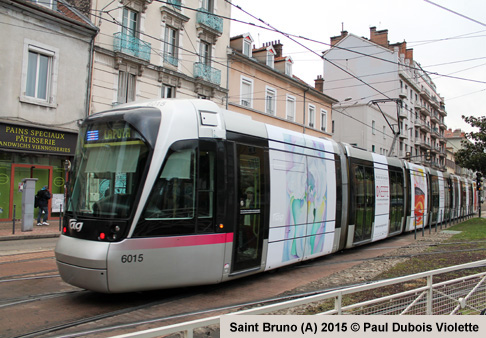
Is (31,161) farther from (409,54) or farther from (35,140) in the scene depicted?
(409,54)

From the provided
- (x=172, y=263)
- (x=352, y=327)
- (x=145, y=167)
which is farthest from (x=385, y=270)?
(x=352, y=327)

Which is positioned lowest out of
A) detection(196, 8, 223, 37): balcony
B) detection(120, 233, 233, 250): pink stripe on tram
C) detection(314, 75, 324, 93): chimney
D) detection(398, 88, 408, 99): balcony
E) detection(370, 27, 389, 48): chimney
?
detection(120, 233, 233, 250): pink stripe on tram

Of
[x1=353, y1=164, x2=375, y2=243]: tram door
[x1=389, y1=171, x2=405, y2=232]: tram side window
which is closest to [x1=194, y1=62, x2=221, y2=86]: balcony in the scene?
[x1=389, y1=171, x2=405, y2=232]: tram side window

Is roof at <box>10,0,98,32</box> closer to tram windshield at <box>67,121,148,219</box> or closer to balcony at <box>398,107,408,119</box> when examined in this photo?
tram windshield at <box>67,121,148,219</box>

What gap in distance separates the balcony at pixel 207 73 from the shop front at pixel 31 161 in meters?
7.79

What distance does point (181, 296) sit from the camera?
6.13 m

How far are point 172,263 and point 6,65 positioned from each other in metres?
13.7

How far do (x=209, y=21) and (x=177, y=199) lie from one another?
19.6 meters

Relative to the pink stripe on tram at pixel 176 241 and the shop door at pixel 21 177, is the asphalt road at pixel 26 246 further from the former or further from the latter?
the pink stripe on tram at pixel 176 241

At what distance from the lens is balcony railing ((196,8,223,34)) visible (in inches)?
893

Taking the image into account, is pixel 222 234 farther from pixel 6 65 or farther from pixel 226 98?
pixel 226 98

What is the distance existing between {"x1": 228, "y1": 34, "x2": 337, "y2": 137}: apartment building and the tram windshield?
19.1 meters

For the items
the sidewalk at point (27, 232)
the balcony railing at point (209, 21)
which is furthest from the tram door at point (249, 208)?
the balcony railing at point (209, 21)

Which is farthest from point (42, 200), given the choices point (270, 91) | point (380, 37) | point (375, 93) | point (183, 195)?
point (380, 37)
